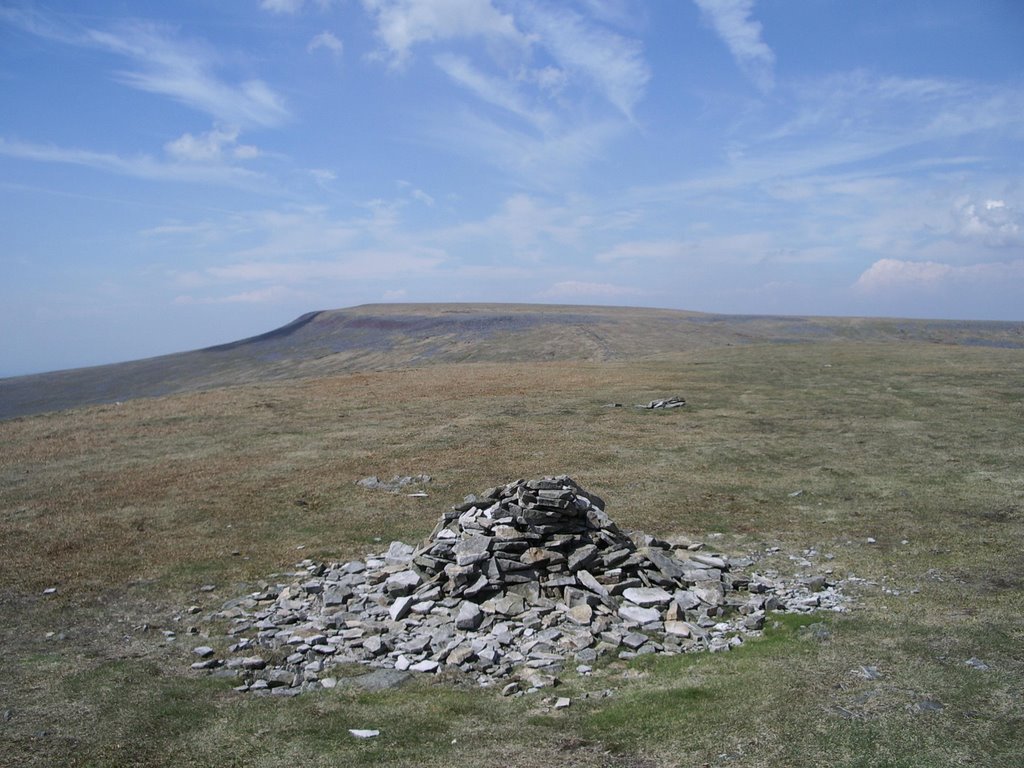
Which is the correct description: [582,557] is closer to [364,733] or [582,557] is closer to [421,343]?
[364,733]

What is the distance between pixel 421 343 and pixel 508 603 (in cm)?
6914

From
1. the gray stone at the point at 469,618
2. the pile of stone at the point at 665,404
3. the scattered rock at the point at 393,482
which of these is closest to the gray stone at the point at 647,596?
the gray stone at the point at 469,618

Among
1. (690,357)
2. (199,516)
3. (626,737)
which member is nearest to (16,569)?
(199,516)

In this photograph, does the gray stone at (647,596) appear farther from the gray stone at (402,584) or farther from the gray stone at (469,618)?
the gray stone at (402,584)

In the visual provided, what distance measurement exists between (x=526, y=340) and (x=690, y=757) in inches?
2829

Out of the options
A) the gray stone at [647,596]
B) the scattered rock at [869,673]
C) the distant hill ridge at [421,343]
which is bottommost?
the scattered rock at [869,673]

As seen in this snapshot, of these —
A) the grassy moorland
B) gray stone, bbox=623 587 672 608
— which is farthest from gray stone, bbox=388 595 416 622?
gray stone, bbox=623 587 672 608

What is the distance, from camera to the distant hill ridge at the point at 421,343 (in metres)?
70.2

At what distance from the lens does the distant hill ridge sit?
70250 mm

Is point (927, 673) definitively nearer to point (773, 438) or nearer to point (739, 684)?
point (739, 684)

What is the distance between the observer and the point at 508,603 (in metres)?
13.3

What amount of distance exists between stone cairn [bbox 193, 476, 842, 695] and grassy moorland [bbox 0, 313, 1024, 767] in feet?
2.08

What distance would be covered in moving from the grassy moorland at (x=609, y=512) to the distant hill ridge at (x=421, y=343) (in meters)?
27.0

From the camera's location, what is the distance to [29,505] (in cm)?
2291
